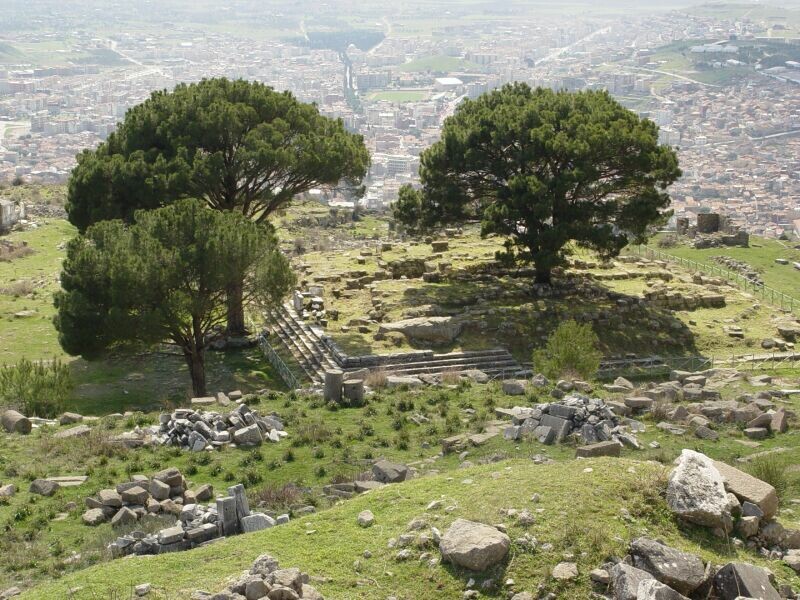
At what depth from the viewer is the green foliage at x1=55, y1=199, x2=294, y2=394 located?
24.1m

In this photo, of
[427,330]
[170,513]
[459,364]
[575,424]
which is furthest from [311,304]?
[170,513]

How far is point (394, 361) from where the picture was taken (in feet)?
88.8

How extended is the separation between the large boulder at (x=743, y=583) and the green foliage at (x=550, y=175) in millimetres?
20058

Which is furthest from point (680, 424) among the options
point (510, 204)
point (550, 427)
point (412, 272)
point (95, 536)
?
point (412, 272)

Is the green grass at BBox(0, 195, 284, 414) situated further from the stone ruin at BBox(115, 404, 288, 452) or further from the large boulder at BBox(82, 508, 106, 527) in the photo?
the large boulder at BBox(82, 508, 106, 527)

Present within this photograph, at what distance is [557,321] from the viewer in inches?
1208

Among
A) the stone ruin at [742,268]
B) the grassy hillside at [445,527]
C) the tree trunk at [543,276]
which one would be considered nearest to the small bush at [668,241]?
the stone ruin at [742,268]

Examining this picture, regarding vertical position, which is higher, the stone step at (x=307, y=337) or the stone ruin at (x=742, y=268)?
the stone step at (x=307, y=337)

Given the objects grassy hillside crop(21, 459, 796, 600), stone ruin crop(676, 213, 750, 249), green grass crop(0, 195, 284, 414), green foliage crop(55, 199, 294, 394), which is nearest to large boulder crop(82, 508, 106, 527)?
grassy hillside crop(21, 459, 796, 600)

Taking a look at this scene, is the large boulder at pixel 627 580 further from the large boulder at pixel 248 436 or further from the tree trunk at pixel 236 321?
the tree trunk at pixel 236 321

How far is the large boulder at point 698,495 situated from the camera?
11688 millimetres

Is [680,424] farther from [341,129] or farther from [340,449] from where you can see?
[341,129]

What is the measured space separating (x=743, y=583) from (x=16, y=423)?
14.5 meters

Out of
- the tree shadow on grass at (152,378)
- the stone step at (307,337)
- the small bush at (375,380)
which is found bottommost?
the tree shadow on grass at (152,378)
